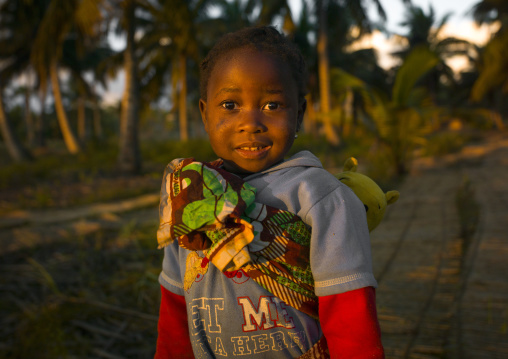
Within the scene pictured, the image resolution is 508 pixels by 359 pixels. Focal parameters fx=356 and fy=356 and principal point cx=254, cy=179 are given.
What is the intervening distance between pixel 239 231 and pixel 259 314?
0.21 meters

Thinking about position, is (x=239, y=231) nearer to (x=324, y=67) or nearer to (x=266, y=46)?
(x=266, y=46)

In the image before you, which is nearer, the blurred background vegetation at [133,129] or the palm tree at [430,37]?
the blurred background vegetation at [133,129]

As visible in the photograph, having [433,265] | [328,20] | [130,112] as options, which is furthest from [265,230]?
[328,20]

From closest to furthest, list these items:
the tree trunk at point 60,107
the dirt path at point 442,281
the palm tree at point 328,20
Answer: the dirt path at point 442,281
the palm tree at point 328,20
the tree trunk at point 60,107

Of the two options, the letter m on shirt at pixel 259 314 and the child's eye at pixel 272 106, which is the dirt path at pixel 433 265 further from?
the child's eye at pixel 272 106

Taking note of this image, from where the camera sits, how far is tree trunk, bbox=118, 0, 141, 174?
27.9ft

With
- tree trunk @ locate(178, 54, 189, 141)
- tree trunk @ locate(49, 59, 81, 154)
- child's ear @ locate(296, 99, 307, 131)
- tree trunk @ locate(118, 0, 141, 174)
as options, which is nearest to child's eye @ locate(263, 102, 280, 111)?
child's ear @ locate(296, 99, 307, 131)

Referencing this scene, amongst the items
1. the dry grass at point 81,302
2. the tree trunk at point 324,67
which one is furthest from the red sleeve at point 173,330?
the tree trunk at point 324,67

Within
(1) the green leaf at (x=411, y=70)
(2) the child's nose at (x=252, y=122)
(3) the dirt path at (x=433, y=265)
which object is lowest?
(3) the dirt path at (x=433, y=265)

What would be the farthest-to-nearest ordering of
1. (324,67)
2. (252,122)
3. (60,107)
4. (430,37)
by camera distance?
(430,37)
(60,107)
(324,67)
(252,122)

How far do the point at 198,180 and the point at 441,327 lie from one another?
169 centimetres

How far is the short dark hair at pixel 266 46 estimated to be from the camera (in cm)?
87

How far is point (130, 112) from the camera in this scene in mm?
8648

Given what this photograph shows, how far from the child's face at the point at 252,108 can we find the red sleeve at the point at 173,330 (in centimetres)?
46
